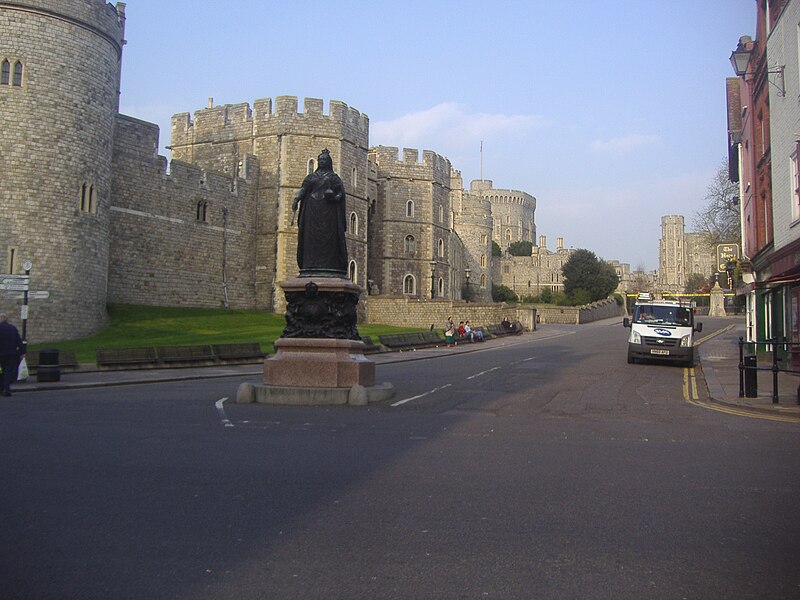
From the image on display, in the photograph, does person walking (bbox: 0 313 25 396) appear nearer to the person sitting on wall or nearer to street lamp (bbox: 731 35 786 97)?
street lamp (bbox: 731 35 786 97)

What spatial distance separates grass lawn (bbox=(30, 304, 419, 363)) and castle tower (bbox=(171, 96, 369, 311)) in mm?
4133

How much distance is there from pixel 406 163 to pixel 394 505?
54361 mm

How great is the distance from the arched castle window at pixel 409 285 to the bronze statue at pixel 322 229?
44.7 meters

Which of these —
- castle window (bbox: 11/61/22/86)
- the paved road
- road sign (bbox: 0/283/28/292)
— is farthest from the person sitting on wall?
the paved road

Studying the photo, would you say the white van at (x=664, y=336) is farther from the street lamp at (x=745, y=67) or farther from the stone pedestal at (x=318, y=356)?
the stone pedestal at (x=318, y=356)

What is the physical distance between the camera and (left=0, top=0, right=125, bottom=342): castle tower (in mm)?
29234

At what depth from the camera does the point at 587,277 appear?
83812 millimetres

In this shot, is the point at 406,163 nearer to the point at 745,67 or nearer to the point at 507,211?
the point at 745,67

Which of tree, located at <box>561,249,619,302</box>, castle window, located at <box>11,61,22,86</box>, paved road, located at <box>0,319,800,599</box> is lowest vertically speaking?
paved road, located at <box>0,319,800,599</box>

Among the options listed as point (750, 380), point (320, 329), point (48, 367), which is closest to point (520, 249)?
point (48, 367)

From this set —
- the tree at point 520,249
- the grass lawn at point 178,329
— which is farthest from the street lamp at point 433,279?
the tree at point 520,249

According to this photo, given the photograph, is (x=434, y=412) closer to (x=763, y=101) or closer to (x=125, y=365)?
(x=125, y=365)

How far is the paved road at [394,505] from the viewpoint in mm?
4457

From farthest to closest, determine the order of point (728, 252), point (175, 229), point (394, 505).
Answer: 1. point (175, 229)
2. point (728, 252)
3. point (394, 505)
